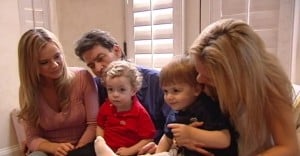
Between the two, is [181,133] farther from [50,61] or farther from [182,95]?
[50,61]

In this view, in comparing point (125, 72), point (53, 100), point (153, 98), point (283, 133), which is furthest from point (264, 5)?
point (53, 100)

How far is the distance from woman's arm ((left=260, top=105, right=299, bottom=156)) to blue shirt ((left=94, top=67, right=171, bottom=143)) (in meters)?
0.61

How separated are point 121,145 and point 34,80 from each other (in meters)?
0.58

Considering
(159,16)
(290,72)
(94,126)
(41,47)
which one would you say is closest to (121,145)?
(94,126)

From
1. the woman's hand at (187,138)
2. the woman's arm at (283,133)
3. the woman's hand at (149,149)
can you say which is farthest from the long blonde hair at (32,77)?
the woman's arm at (283,133)

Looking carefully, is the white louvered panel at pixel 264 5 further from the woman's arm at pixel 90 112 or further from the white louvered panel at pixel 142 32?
the woman's arm at pixel 90 112

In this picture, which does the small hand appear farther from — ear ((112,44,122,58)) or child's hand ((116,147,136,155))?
ear ((112,44,122,58))

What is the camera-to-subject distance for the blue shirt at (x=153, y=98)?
1660 millimetres

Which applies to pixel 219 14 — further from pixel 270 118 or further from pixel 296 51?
pixel 270 118

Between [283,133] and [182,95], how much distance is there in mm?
405

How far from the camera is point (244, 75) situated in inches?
41.7

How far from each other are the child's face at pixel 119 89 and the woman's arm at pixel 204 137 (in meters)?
0.45

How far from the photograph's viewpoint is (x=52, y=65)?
1620mm

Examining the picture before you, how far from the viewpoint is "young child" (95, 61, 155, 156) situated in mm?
1541
